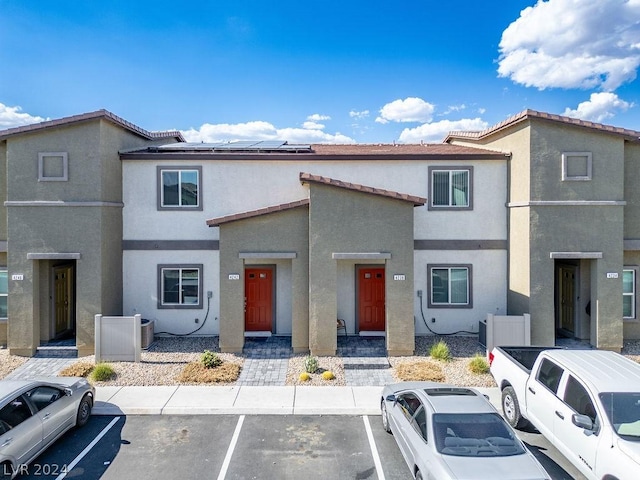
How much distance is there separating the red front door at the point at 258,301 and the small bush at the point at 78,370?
16.0 ft

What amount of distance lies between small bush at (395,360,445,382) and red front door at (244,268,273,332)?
4.97 meters

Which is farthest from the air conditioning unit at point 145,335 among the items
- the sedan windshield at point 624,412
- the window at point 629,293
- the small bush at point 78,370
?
the window at point 629,293

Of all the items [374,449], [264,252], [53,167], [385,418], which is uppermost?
[53,167]

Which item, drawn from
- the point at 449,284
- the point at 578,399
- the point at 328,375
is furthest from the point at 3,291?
the point at 578,399

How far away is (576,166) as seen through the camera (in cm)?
1340

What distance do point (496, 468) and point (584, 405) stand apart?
215 centimetres

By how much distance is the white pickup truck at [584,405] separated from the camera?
20.2ft

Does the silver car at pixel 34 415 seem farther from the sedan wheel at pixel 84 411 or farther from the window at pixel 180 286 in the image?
the window at pixel 180 286

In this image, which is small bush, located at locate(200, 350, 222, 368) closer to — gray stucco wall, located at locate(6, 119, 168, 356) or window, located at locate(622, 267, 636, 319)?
gray stucco wall, located at locate(6, 119, 168, 356)

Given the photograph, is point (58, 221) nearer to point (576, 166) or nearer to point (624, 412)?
point (624, 412)

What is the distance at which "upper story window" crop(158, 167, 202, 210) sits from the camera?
1476 centimetres

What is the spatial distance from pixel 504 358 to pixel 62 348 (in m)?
12.8

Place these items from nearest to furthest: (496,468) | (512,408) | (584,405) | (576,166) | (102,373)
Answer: (496,468) → (584,405) → (512,408) → (102,373) → (576,166)

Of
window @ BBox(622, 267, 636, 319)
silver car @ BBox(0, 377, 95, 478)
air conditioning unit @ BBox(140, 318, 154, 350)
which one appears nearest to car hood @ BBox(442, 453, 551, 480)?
silver car @ BBox(0, 377, 95, 478)
